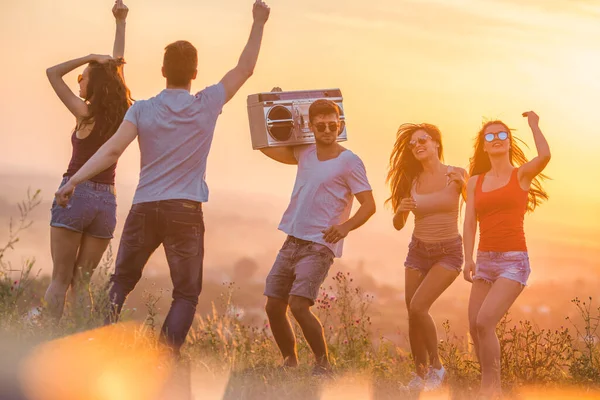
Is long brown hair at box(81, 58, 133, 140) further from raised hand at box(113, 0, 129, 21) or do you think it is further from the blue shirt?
raised hand at box(113, 0, 129, 21)

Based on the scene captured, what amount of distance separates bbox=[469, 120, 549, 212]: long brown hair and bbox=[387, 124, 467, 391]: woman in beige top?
0.52 feet

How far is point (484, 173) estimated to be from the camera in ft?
26.4

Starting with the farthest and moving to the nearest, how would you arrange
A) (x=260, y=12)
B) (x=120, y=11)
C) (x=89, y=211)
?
(x=120, y=11) < (x=89, y=211) < (x=260, y=12)

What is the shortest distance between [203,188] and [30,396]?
1.87 metres

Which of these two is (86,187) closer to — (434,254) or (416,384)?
(434,254)

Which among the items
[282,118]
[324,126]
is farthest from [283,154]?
[324,126]

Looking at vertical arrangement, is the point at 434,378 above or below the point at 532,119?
below

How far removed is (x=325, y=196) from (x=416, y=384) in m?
1.85

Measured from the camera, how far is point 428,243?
807cm

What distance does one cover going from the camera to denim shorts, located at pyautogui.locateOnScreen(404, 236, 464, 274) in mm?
8023

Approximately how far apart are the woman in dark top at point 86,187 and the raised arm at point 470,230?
2899 millimetres

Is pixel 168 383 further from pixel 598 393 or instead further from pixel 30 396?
pixel 598 393

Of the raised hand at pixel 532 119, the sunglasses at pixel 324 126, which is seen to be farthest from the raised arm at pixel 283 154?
the raised hand at pixel 532 119

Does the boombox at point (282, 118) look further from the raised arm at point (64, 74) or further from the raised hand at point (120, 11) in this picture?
the raised arm at point (64, 74)
